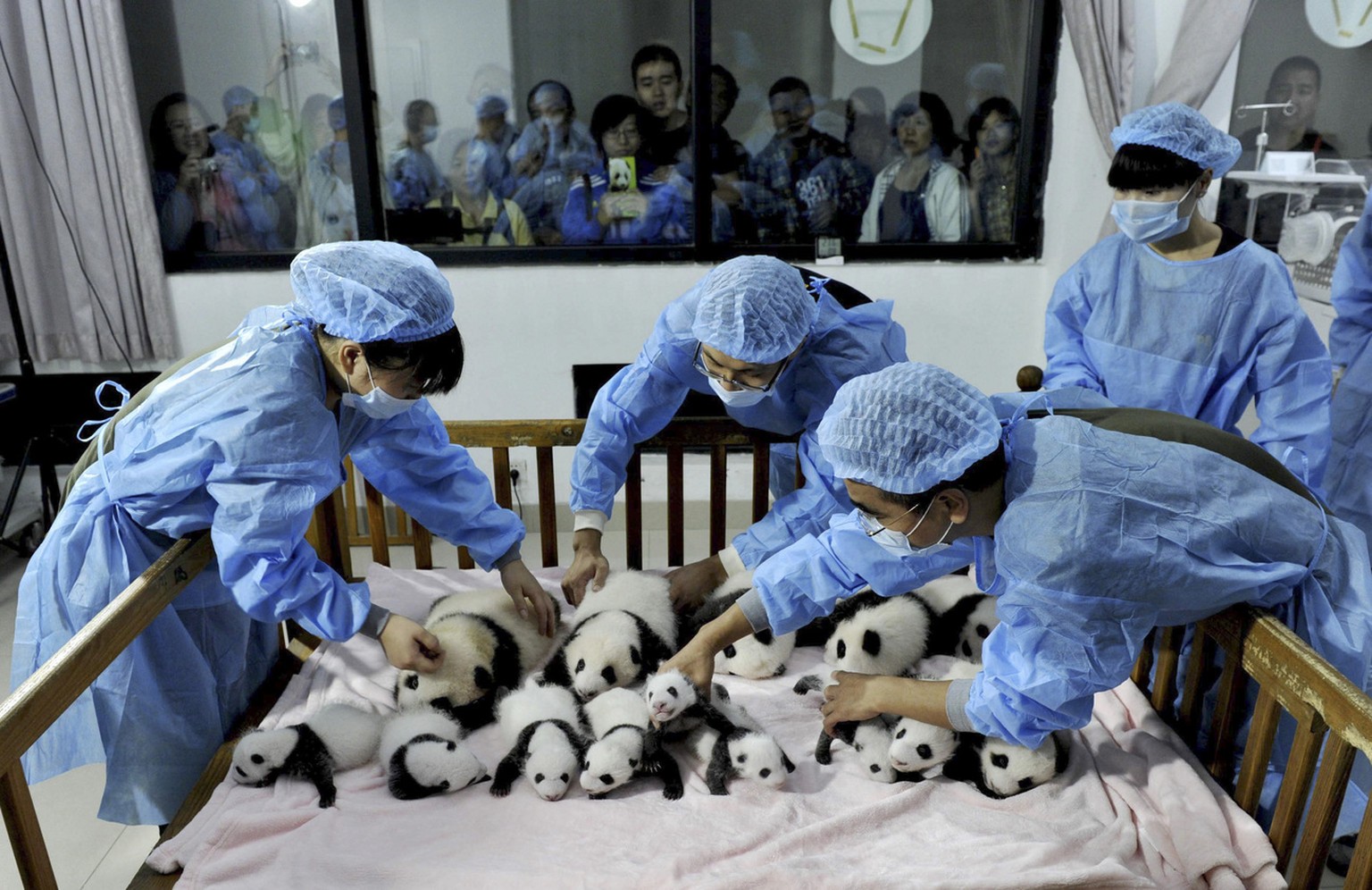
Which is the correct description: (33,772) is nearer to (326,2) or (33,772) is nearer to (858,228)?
(326,2)

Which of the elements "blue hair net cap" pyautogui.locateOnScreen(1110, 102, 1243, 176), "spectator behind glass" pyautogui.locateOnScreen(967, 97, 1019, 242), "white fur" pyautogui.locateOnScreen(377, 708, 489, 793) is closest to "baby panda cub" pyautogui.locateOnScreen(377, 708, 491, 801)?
"white fur" pyautogui.locateOnScreen(377, 708, 489, 793)

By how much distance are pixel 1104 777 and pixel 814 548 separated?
76 cm

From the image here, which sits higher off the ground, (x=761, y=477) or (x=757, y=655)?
(x=761, y=477)

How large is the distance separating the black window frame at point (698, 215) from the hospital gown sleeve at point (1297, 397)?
2.15 metres

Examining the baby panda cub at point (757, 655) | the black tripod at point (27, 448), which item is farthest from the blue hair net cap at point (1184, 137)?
the black tripod at point (27, 448)

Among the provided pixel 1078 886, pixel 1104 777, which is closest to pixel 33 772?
pixel 1078 886

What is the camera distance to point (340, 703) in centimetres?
214

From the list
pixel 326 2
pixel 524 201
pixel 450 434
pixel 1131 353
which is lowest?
pixel 450 434

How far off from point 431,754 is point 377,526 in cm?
113

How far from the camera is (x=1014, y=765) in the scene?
Answer: 6.19ft

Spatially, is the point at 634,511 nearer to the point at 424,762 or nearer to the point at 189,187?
the point at 424,762

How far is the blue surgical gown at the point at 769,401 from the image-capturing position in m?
2.32

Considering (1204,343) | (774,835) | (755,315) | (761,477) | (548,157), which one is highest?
(548,157)

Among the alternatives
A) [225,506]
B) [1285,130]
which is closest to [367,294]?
[225,506]
